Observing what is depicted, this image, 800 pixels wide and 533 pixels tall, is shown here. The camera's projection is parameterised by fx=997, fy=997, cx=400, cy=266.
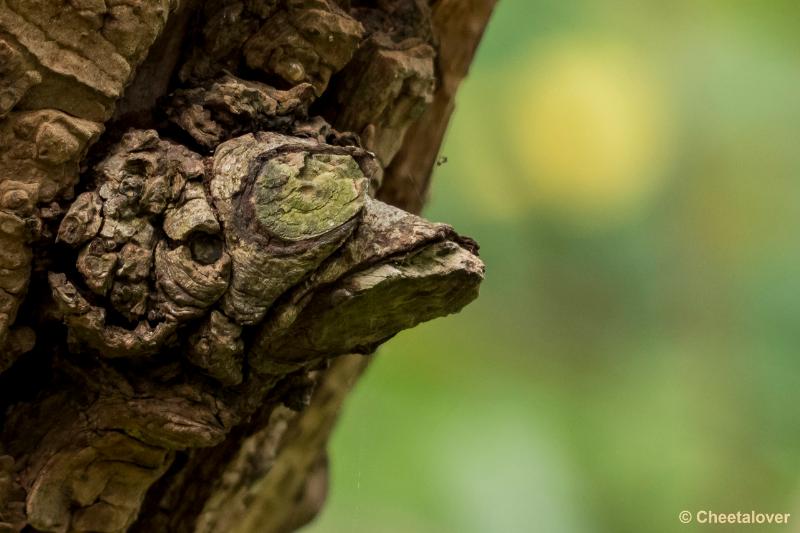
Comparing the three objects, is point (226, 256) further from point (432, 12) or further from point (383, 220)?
point (432, 12)

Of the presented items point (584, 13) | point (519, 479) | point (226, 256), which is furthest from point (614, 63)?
point (226, 256)

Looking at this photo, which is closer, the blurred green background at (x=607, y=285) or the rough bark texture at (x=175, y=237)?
the rough bark texture at (x=175, y=237)

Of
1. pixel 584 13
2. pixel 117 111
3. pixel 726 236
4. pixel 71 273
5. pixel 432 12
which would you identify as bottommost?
pixel 71 273

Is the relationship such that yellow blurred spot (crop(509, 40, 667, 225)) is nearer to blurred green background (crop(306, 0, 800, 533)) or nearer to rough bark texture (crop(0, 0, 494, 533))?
blurred green background (crop(306, 0, 800, 533))

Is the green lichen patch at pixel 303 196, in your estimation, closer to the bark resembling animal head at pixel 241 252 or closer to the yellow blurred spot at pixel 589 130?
the bark resembling animal head at pixel 241 252

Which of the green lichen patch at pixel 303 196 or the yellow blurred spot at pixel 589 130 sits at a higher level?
the yellow blurred spot at pixel 589 130

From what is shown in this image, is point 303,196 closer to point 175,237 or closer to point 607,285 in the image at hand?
point 175,237

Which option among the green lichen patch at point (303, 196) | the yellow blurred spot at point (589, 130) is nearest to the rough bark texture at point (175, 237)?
the green lichen patch at point (303, 196)

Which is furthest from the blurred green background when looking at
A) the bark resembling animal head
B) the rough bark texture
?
the bark resembling animal head
